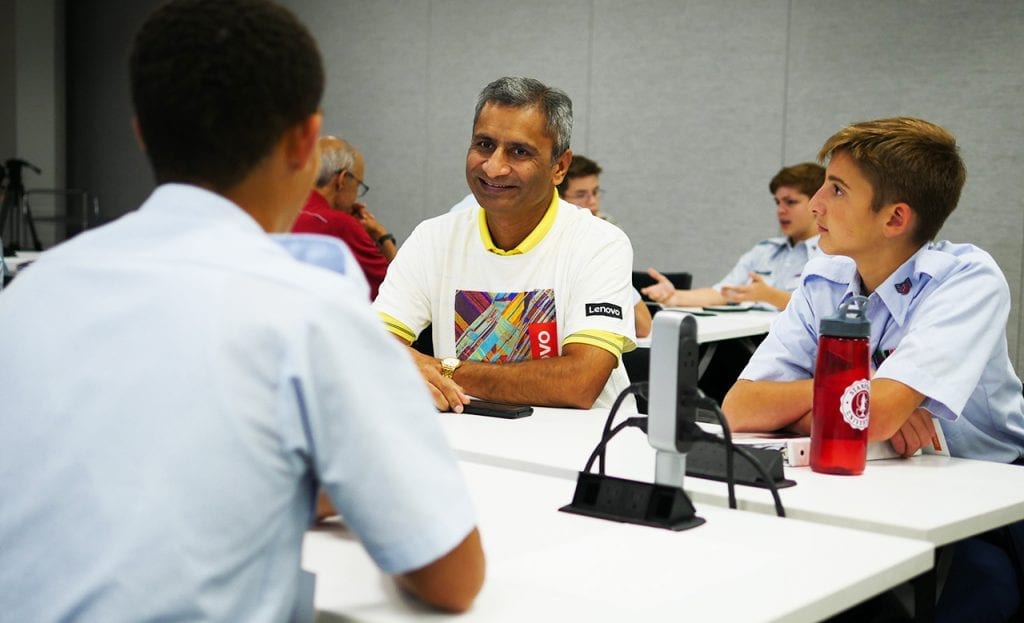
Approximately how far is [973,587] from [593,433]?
2.32ft

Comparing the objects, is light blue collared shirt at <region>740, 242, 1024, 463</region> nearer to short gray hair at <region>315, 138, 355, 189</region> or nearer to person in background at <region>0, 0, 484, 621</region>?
person in background at <region>0, 0, 484, 621</region>

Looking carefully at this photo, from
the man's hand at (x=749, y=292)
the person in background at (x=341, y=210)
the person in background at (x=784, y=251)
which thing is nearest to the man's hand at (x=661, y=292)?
the person in background at (x=784, y=251)

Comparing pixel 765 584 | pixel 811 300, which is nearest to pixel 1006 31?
pixel 811 300

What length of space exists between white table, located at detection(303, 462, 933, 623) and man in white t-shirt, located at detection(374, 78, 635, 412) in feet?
3.45

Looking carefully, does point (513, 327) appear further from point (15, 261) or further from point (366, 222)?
point (15, 261)

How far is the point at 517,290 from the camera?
2.56m

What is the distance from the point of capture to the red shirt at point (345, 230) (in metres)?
3.89

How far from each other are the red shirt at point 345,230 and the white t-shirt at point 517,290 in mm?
1275

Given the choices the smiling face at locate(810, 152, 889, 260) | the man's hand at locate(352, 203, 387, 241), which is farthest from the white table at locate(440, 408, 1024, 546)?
the man's hand at locate(352, 203, 387, 241)

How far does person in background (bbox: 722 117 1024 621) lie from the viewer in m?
1.83

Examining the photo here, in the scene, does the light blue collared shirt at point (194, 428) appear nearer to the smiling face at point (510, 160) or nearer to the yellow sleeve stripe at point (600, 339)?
the yellow sleeve stripe at point (600, 339)

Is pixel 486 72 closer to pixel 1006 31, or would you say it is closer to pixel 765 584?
pixel 1006 31

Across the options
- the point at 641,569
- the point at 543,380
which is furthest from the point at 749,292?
the point at 641,569

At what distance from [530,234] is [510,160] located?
7.4 inches
